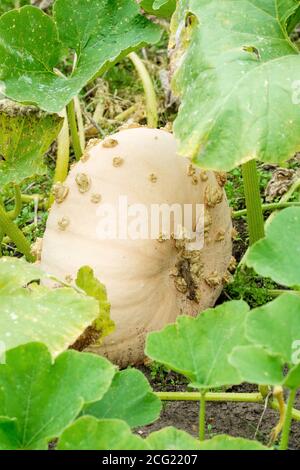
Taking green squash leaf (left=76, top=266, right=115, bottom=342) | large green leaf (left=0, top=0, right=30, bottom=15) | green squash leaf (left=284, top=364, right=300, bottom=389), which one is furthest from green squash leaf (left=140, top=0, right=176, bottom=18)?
large green leaf (left=0, top=0, right=30, bottom=15)

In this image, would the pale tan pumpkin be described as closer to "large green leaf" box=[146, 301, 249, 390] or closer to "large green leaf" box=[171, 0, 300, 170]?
"large green leaf" box=[171, 0, 300, 170]

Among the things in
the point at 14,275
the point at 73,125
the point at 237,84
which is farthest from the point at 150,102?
the point at 14,275

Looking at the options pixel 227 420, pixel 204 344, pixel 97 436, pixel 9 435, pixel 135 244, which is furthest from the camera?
pixel 135 244

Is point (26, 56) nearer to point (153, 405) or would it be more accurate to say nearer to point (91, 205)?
point (91, 205)

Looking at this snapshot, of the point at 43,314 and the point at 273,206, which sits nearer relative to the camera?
the point at 43,314

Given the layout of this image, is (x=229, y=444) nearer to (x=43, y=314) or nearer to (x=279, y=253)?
(x=279, y=253)
